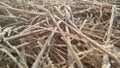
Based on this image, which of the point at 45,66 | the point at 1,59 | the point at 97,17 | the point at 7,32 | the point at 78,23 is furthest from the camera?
the point at 97,17

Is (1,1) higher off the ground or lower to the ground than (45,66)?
higher

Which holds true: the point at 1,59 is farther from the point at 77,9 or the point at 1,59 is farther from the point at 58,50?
the point at 77,9

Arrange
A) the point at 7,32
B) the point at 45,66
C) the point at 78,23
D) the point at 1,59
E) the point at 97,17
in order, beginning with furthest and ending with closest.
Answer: the point at 97,17 → the point at 78,23 → the point at 7,32 → the point at 1,59 → the point at 45,66

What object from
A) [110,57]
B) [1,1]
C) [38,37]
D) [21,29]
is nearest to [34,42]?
[38,37]

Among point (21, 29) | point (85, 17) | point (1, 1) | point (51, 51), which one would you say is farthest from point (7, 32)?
point (85, 17)

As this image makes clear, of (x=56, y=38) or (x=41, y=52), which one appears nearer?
(x=41, y=52)

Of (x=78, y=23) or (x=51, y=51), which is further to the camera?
(x=78, y=23)

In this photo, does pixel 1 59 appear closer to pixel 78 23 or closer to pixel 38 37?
pixel 38 37
